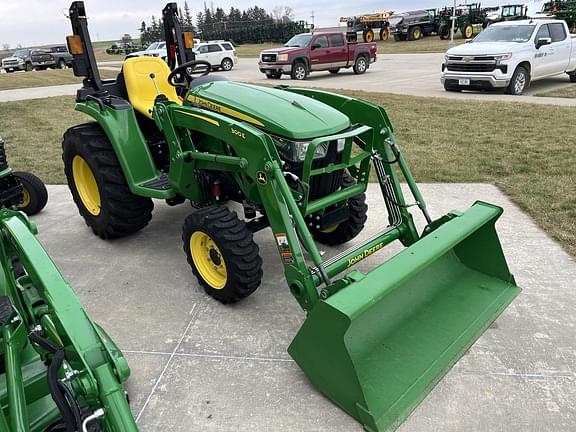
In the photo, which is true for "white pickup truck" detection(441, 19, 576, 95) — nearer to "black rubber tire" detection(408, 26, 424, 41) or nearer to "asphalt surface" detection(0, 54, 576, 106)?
"asphalt surface" detection(0, 54, 576, 106)

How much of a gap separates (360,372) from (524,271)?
179 cm

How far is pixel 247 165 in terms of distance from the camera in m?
2.88

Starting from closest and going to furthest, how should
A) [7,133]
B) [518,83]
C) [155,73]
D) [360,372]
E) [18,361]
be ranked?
[18,361] < [360,372] < [155,73] < [7,133] < [518,83]

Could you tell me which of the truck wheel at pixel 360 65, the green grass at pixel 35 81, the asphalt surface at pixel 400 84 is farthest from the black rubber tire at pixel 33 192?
the truck wheel at pixel 360 65

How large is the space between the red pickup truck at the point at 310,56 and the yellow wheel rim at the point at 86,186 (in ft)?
42.1

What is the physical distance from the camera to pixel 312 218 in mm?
3436

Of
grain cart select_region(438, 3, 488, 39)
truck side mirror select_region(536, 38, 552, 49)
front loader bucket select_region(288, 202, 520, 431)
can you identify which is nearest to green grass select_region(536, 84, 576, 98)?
truck side mirror select_region(536, 38, 552, 49)

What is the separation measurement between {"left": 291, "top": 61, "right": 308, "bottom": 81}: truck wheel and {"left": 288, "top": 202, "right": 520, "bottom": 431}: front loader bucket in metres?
14.2

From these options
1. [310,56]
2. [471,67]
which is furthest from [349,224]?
[310,56]

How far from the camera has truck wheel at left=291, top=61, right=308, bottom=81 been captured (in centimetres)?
1646

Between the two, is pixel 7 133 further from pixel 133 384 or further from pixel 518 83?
pixel 518 83

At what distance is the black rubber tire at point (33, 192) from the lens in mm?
4785

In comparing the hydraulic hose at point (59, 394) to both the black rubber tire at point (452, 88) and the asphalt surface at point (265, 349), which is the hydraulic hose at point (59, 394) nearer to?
the asphalt surface at point (265, 349)

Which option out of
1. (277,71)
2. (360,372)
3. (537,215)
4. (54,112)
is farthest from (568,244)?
(277,71)
